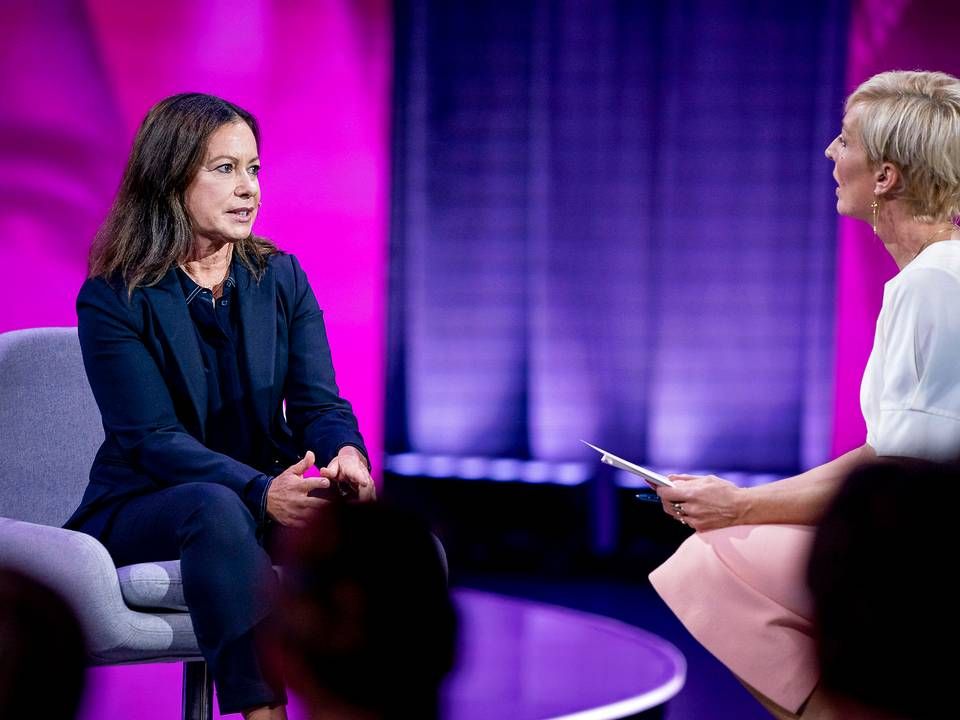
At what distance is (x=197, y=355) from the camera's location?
7.36 feet

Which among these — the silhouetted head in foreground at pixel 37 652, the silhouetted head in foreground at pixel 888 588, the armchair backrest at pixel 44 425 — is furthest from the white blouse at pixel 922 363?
the armchair backrest at pixel 44 425

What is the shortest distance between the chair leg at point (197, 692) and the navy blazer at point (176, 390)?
300 millimetres

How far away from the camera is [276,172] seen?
4.12m

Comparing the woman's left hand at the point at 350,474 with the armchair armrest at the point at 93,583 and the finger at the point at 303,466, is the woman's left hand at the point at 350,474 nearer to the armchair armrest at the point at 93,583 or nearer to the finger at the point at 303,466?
the finger at the point at 303,466

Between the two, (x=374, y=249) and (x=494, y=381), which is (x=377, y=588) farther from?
(x=494, y=381)

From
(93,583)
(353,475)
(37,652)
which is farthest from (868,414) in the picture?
(37,652)

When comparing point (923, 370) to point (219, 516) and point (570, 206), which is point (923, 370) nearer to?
point (219, 516)

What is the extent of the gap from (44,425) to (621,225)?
261 centimetres

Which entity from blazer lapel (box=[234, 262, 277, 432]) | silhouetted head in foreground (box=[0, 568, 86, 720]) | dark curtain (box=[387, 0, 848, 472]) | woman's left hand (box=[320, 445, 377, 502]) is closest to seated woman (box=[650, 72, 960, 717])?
woman's left hand (box=[320, 445, 377, 502])

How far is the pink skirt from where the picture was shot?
1750 millimetres

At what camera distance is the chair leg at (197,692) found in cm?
213

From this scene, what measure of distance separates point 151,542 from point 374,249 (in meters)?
2.38

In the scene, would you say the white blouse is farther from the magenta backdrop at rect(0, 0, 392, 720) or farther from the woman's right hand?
the magenta backdrop at rect(0, 0, 392, 720)

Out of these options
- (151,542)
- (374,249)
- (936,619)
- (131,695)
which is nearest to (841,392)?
(374,249)
